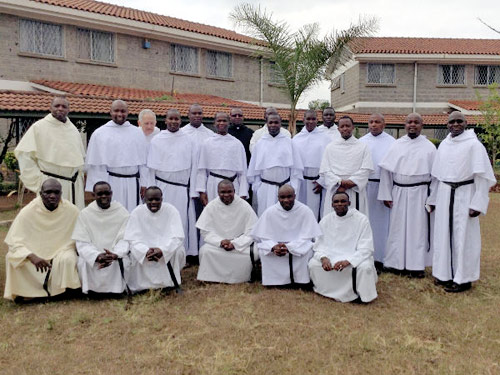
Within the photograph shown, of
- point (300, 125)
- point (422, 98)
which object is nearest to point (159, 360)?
point (300, 125)

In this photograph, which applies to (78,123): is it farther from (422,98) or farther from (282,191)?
(422,98)

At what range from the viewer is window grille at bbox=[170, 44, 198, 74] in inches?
795

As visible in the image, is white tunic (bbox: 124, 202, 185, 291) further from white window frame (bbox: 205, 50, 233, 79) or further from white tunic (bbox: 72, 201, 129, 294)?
white window frame (bbox: 205, 50, 233, 79)

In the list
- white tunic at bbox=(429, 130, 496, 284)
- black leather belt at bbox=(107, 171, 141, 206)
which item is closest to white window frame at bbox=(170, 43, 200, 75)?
black leather belt at bbox=(107, 171, 141, 206)

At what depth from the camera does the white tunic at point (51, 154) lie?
6.15 metres

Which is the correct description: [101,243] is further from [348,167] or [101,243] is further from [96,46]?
[96,46]

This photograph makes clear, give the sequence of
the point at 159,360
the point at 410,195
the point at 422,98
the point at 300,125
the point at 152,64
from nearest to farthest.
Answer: the point at 159,360 → the point at 410,195 → the point at 300,125 → the point at 152,64 → the point at 422,98

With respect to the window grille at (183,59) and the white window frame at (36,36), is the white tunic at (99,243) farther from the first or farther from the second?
the window grille at (183,59)

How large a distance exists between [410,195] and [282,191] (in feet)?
5.90

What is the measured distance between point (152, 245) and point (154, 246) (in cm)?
4

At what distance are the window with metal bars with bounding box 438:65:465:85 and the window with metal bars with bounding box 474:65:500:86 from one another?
2.42 ft

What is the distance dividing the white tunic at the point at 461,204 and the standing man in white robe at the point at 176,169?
3254mm

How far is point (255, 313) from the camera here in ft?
16.7

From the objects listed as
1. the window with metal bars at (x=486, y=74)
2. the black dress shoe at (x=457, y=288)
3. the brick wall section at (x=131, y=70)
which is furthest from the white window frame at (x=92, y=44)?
the window with metal bars at (x=486, y=74)
